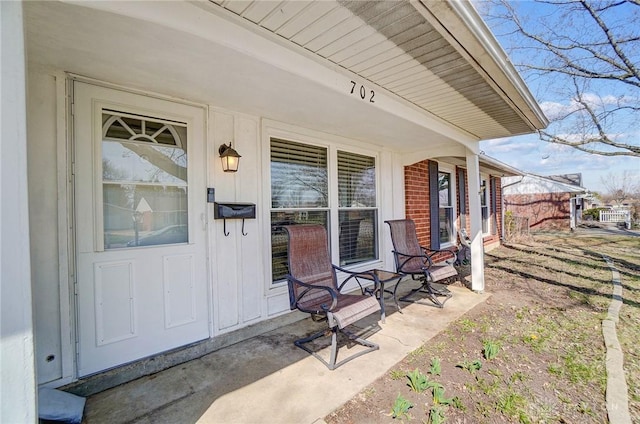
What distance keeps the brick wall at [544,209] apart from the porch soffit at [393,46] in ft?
51.7

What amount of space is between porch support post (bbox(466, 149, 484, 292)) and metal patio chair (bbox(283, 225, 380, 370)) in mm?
2744

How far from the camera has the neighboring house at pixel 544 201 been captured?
16.6 m

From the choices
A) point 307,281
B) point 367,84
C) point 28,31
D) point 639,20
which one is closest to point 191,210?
point 307,281

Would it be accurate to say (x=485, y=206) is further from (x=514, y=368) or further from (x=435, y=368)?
(x=435, y=368)

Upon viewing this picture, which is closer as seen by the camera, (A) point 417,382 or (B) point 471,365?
(A) point 417,382

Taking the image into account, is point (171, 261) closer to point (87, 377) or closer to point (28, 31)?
point (87, 377)

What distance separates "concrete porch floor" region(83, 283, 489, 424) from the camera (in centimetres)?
209

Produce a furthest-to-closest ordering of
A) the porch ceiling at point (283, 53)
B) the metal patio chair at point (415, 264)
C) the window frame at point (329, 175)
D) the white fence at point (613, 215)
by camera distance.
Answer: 1. the white fence at point (613, 215)
2. the metal patio chair at point (415, 264)
3. the window frame at point (329, 175)
4. the porch ceiling at point (283, 53)

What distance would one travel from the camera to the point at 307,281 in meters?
3.21

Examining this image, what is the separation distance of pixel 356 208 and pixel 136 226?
315cm

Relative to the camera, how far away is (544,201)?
17.4 m

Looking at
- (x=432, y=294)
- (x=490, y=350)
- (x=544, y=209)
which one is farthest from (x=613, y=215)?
(x=490, y=350)

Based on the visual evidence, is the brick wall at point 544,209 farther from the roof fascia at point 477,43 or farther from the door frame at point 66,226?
the door frame at point 66,226

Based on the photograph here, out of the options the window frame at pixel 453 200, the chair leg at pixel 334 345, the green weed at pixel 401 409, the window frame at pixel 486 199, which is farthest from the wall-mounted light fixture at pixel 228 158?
the window frame at pixel 486 199
